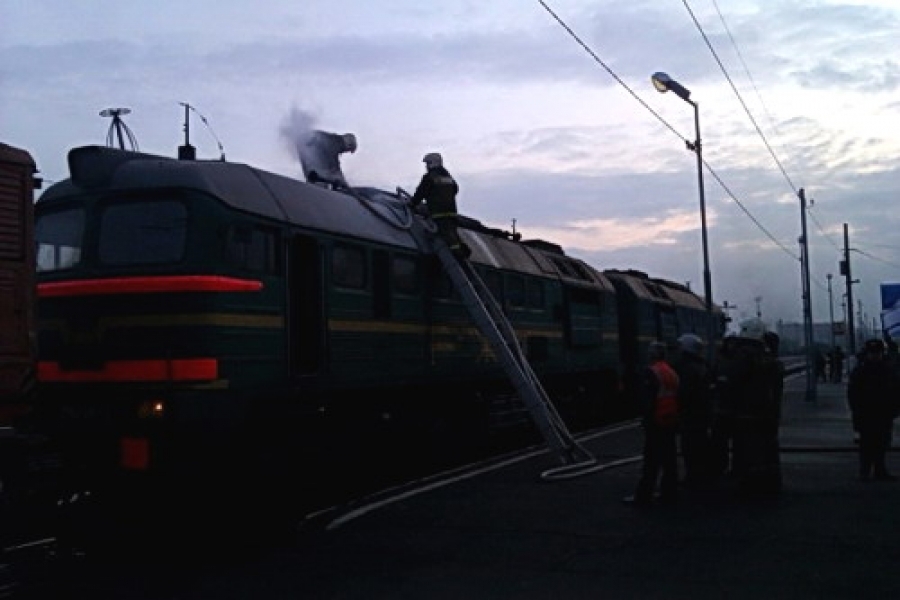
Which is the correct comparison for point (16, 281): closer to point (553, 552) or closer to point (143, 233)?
point (143, 233)

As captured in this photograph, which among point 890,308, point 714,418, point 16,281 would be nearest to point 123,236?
point 16,281

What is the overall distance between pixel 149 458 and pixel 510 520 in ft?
11.5

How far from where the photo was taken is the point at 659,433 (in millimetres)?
11133

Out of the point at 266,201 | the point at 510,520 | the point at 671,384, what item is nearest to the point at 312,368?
the point at 266,201

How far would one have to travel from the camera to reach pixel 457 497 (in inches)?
464

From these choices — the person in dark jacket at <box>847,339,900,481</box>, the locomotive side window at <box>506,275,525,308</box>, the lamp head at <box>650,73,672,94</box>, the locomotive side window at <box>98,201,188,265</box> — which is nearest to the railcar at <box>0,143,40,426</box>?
the locomotive side window at <box>98,201,188,265</box>

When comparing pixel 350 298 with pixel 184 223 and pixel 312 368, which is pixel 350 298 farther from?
pixel 184 223

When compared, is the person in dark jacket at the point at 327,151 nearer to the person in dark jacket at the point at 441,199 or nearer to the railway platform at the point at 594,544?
the person in dark jacket at the point at 441,199

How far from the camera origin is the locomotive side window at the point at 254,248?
10.3m

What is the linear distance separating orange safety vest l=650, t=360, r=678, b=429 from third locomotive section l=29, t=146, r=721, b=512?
3.52m

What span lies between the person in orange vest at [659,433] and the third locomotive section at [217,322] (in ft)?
11.3

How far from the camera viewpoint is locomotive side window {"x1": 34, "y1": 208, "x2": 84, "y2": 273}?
416 inches

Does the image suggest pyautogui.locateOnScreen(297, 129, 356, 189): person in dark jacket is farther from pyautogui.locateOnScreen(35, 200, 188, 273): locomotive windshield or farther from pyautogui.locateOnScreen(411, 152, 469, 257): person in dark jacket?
pyautogui.locateOnScreen(35, 200, 188, 273): locomotive windshield

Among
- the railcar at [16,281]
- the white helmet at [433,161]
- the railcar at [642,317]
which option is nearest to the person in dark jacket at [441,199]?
the white helmet at [433,161]
